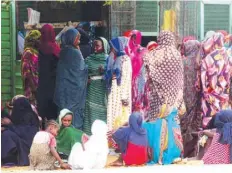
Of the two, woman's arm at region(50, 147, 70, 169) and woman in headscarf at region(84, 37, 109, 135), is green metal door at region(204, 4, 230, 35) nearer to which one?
woman in headscarf at region(84, 37, 109, 135)

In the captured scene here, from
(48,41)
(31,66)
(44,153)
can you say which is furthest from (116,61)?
(44,153)

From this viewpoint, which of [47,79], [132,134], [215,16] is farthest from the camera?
[215,16]

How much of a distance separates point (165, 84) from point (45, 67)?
179cm

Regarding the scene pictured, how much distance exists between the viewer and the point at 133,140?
11.7m

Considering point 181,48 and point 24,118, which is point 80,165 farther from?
point 181,48

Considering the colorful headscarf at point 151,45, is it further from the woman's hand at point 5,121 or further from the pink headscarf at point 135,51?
the woman's hand at point 5,121

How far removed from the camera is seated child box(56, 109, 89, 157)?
1184 cm

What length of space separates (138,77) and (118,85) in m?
0.40

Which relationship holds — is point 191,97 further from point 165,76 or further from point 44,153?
point 44,153

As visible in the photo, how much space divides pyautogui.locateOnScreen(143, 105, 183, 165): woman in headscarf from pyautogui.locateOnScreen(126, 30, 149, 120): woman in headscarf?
0.61 m

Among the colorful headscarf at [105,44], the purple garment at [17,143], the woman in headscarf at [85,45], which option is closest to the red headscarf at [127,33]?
the colorful headscarf at [105,44]

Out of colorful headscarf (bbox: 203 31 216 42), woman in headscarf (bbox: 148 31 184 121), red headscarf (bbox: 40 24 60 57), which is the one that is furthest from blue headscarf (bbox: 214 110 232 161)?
red headscarf (bbox: 40 24 60 57)

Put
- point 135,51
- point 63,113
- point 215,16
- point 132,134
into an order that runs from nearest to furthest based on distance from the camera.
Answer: point 132,134 → point 63,113 → point 135,51 → point 215,16

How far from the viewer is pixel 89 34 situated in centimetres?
1374
